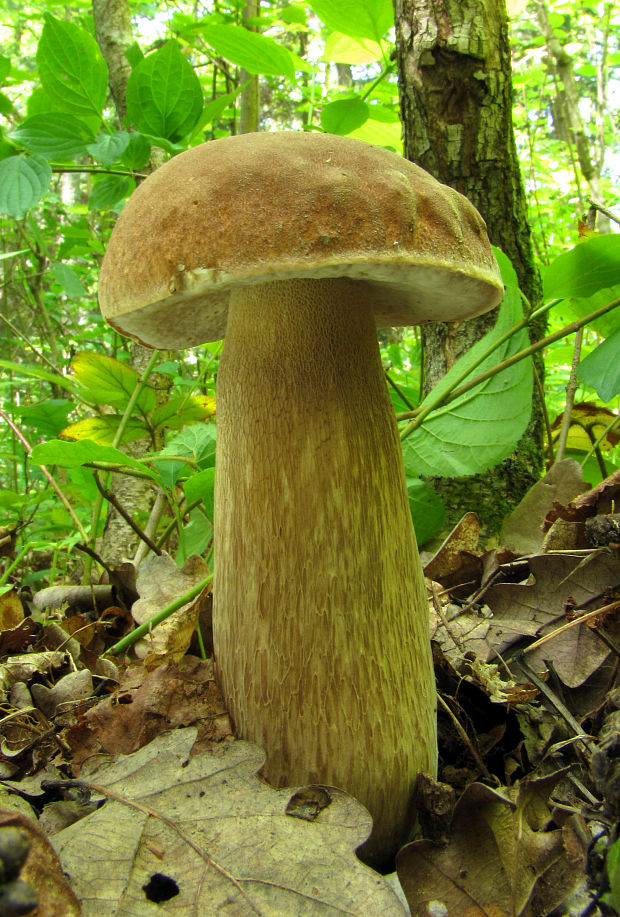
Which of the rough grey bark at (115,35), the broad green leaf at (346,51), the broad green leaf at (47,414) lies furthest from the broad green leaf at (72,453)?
the rough grey bark at (115,35)

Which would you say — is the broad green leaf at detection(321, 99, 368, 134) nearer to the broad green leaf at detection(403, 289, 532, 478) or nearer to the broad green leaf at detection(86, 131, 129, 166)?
the broad green leaf at detection(86, 131, 129, 166)

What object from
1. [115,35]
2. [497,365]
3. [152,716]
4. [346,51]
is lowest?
[152,716]

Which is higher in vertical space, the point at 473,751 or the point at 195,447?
the point at 195,447

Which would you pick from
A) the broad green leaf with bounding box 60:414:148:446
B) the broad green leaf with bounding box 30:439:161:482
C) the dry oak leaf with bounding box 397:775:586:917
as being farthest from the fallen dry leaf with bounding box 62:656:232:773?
the broad green leaf with bounding box 60:414:148:446

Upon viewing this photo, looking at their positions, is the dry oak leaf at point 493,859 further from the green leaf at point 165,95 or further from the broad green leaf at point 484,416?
the green leaf at point 165,95

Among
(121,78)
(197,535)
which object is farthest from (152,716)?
(121,78)

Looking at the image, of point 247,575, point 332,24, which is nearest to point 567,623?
point 247,575

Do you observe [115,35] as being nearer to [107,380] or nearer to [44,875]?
[107,380]
